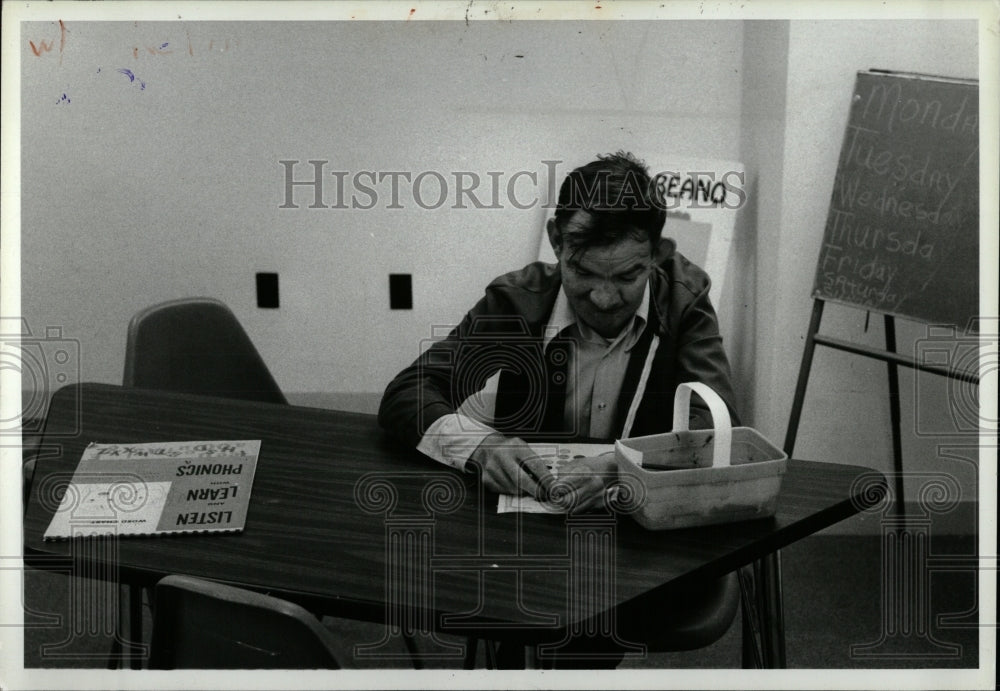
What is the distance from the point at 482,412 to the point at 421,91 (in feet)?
2.12

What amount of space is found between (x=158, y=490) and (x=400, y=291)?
617 mm

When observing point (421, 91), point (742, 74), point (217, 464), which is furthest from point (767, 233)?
point (217, 464)

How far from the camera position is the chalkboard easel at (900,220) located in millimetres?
2186

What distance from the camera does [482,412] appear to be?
211 centimetres

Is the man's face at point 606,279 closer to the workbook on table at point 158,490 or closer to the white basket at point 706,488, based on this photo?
the white basket at point 706,488

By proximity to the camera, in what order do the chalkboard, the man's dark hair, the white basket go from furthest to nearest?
the chalkboard < the man's dark hair < the white basket

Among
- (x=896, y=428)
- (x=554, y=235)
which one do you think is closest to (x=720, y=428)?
(x=554, y=235)

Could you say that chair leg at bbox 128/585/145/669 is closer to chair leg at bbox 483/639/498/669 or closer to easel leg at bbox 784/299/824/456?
chair leg at bbox 483/639/498/669

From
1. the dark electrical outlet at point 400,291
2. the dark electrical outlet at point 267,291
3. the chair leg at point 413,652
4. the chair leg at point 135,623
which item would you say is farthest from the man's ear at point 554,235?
the chair leg at point 135,623

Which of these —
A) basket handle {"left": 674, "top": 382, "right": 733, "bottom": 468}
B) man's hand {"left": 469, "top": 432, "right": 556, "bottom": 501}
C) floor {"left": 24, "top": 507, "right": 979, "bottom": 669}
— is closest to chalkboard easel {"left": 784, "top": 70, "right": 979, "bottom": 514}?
floor {"left": 24, "top": 507, "right": 979, "bottom": 669}

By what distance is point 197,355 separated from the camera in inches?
88.0

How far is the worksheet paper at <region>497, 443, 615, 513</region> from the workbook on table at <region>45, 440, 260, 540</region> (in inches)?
17.6

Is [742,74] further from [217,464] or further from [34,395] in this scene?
[34,395]

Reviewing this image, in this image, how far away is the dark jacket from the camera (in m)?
2.13
